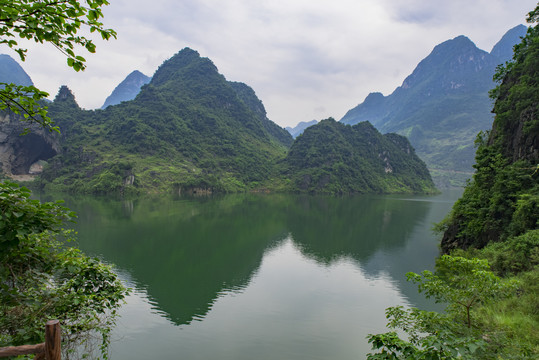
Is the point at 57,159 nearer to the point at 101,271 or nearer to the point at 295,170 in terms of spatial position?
the point at 295,170

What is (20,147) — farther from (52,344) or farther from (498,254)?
(498,254)

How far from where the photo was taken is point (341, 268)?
2642cm

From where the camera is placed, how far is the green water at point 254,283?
13.8m

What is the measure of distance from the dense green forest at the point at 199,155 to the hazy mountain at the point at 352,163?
0.46m

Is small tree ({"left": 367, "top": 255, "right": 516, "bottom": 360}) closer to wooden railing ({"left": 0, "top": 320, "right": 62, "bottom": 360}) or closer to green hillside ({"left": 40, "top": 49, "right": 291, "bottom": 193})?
wooden railing ({"left": 0, "top": 320, "right": 62, "bottom": 360})

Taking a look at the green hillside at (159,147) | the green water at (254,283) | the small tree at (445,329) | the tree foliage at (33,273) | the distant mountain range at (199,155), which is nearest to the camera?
the tree foliage at (33,273)

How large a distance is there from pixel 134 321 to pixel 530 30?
118 feet

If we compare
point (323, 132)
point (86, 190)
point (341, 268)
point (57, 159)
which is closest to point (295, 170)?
point (323, 132)

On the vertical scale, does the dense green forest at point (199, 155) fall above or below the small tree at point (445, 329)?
above

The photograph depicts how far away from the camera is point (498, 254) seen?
55.3 feet

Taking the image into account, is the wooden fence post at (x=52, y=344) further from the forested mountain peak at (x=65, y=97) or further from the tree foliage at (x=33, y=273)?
the forested mountain peak at (x=65, y=97)

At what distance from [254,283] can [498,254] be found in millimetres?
14951

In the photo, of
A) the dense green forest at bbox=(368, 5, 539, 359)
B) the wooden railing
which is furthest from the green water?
the wooden railing

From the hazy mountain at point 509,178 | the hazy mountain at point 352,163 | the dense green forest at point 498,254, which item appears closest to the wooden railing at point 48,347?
the dense green forest at point 498,254
